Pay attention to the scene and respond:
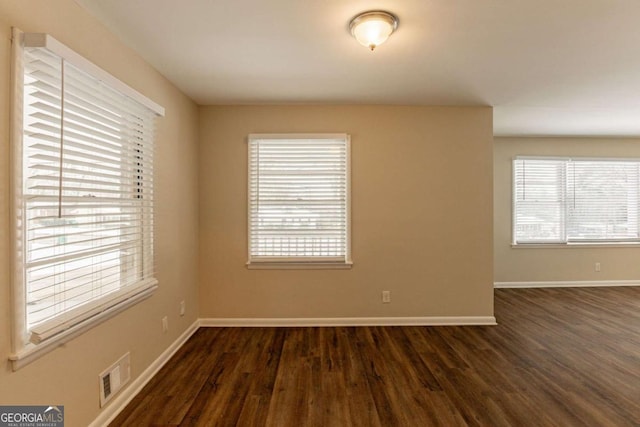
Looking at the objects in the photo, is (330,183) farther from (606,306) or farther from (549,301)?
(606,306)

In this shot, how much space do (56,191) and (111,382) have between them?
1240 millimetres

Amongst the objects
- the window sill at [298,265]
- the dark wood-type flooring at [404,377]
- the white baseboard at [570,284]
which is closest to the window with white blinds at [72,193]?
the dark wood-type flooring at [404,377]

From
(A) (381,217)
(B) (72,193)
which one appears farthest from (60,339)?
(A) (381,217)

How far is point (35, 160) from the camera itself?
4.65 ft

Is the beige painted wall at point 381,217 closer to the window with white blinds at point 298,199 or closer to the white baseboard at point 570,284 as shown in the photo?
the window with white blinds at point 298,199

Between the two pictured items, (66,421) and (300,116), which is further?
(300,116)

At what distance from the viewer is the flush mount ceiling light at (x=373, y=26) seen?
5.76 ft

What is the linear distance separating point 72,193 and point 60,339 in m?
0.74

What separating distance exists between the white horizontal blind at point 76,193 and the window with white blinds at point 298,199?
4.24 ft

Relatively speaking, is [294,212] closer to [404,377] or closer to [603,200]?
[404,377]

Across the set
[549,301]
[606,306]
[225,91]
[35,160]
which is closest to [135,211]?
[35,160]

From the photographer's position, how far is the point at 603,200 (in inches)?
197

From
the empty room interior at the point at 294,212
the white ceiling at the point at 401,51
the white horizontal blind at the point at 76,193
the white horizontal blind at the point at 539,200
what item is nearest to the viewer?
the white horizontal blind at the point at 76,193

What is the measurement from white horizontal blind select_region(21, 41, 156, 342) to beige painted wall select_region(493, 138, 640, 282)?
502 cm
